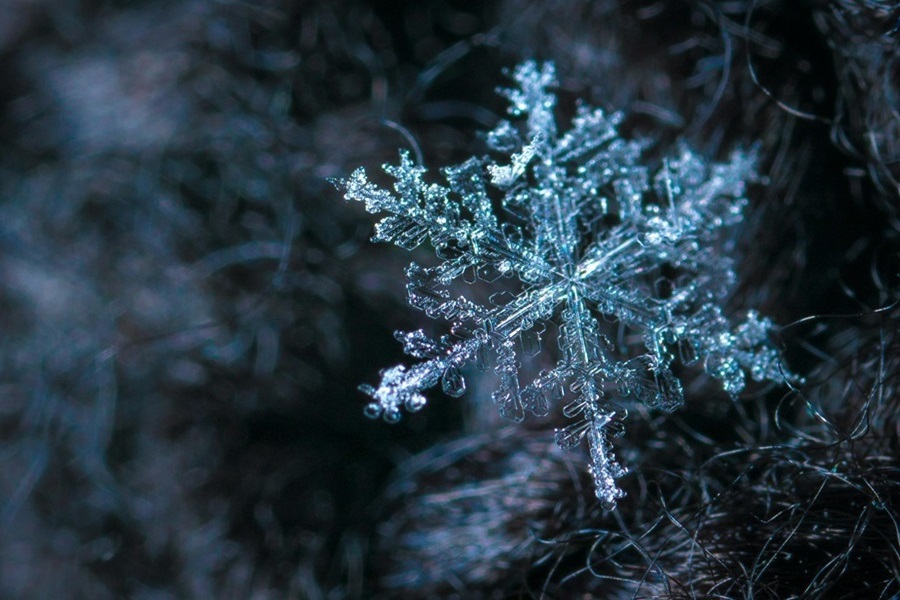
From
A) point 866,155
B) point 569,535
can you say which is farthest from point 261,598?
point 866,155

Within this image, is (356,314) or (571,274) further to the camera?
(356,314)

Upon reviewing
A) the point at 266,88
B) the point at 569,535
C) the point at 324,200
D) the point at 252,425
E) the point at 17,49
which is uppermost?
the point at 17,49

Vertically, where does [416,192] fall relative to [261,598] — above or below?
above

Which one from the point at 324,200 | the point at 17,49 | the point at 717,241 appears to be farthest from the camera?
the point at 17,49

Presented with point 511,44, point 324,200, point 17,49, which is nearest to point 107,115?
point 17,49

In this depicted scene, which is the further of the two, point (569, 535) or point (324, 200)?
point (324, 200)

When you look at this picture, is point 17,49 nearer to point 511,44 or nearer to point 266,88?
point 266,88

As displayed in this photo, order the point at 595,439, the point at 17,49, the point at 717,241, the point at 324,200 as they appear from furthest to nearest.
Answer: the point at 17,49 → the point at 324,200 → the point at 717,241 → the point at 595,439
